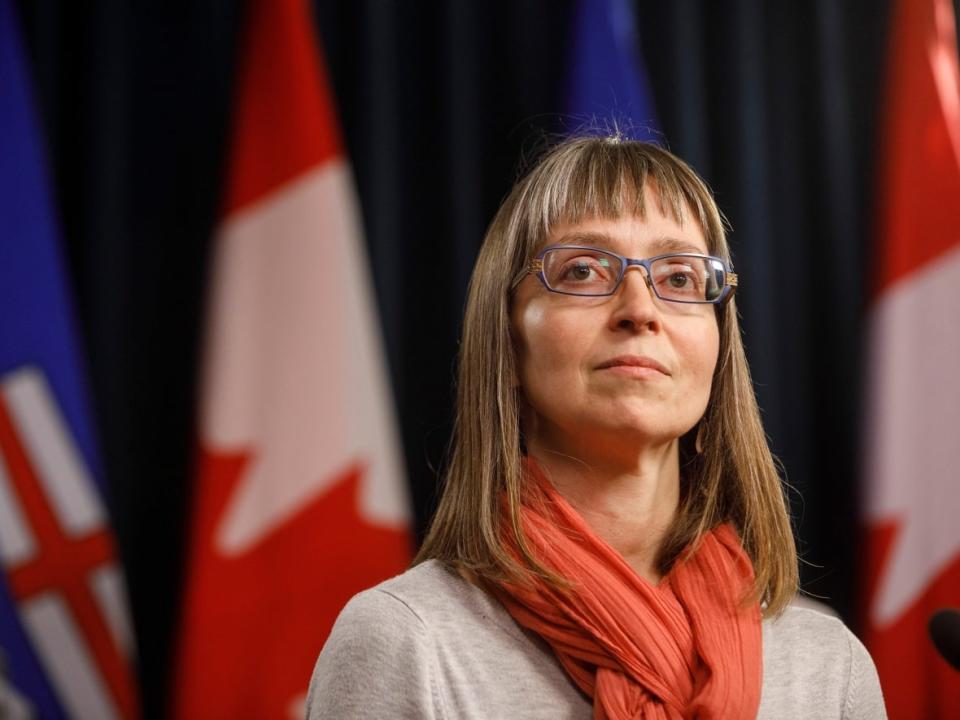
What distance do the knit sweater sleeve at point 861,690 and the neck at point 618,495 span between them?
0.25 m

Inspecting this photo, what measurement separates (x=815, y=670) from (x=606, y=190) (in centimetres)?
58

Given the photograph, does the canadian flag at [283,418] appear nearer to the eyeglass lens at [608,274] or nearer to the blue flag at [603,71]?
the blue flag at [603,71]

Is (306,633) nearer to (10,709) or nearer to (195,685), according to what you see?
(195,685)

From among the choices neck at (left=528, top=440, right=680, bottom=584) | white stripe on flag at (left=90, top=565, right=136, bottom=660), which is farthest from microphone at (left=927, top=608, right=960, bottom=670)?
white stripe on flag at (left=90, top=565, right=136, bottom=660)

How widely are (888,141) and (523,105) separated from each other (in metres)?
0.95

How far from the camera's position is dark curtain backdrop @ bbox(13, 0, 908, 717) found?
2.48 meters

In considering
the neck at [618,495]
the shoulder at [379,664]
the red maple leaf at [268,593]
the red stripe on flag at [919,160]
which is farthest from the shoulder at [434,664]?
the red stripe on flag at [919,160]

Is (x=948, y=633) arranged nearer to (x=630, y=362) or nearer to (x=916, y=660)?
(x=630, y=362)

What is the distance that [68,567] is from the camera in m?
2.28

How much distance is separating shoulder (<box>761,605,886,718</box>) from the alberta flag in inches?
61.3

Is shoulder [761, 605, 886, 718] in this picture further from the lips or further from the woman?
the lips

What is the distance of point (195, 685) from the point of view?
7.73ft

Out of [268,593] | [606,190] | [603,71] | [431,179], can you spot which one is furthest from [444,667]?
[603,71]

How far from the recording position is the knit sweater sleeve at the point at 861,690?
1.19 meters
